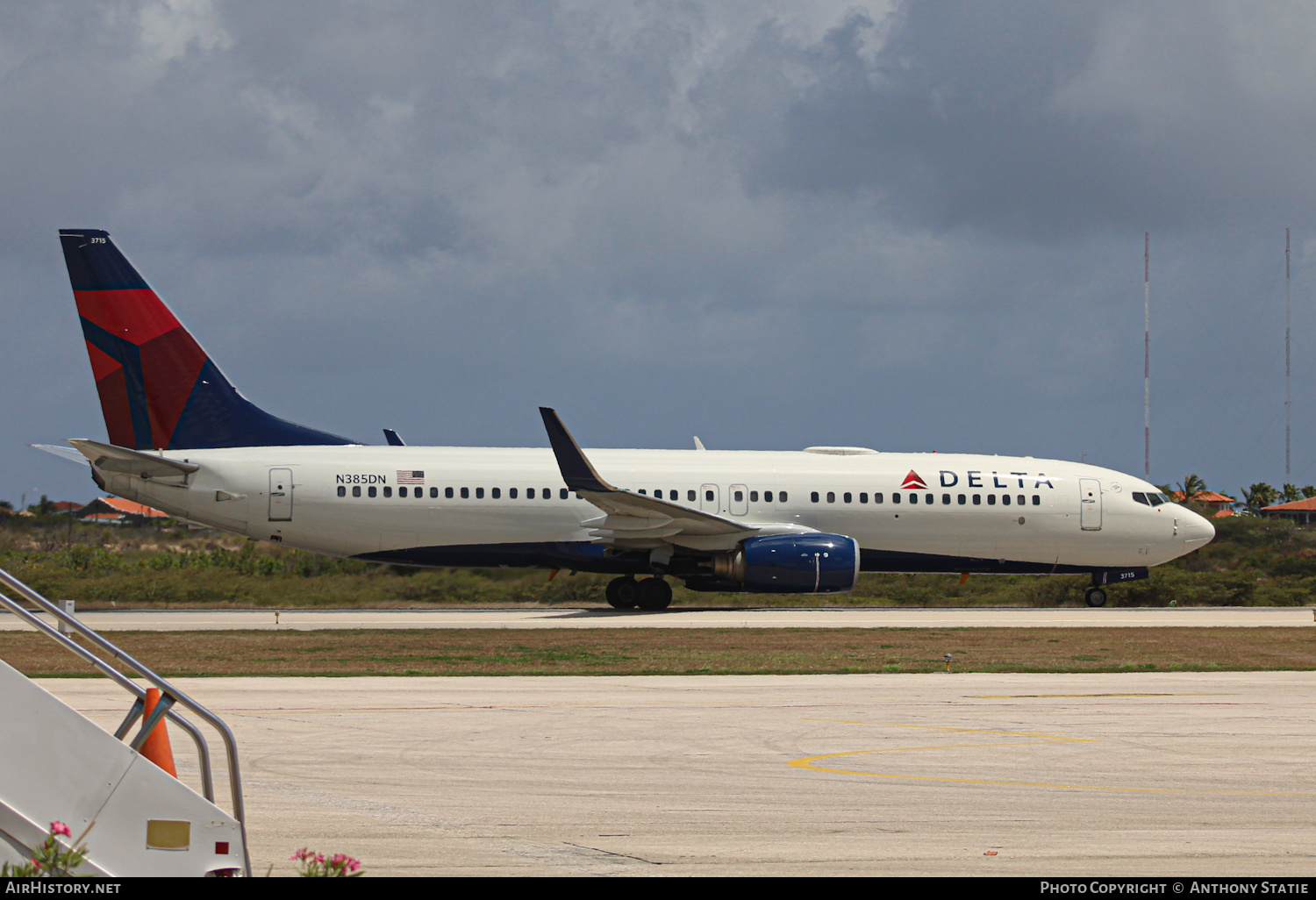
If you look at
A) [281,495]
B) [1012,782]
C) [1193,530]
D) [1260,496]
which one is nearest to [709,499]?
[281,495]

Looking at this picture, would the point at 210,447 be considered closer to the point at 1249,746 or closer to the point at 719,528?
the point at 719,528

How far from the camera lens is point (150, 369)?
27.8 m

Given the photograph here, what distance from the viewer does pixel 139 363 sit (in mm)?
27719

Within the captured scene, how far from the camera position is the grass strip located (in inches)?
698

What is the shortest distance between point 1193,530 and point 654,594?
513 inches

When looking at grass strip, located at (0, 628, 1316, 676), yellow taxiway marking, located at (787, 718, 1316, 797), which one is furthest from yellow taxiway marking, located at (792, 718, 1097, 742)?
grass strip, located at (0, 628, 1316, 676)

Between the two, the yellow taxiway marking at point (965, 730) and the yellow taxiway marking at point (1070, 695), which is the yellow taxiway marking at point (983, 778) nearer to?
the yellow taxiway marking at point (965, 730)

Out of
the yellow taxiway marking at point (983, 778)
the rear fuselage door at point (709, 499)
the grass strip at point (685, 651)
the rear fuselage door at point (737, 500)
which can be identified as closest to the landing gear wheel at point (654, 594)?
the rear fuselage door at point (709, 499)

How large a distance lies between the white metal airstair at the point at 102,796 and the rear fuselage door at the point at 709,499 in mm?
22953

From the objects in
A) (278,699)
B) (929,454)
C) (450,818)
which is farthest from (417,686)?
(929,454)

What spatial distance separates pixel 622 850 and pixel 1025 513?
24.2 meters

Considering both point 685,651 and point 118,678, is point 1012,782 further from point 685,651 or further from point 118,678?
point 685,651

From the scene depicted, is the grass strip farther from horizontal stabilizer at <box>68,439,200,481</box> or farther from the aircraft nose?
the aircraft nose

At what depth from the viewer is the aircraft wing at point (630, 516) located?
86.7 feet
